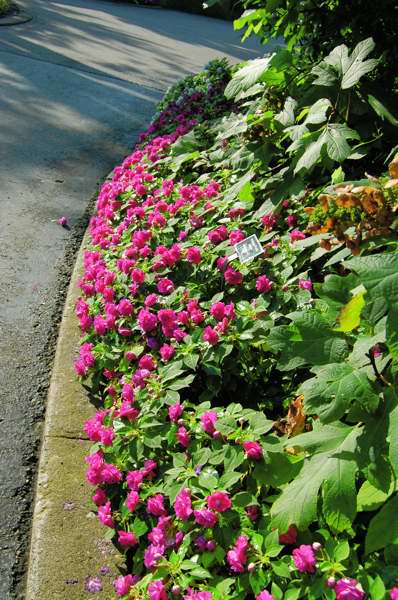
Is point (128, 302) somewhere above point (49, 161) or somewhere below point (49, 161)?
above

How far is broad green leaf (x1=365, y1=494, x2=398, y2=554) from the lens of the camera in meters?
1.51

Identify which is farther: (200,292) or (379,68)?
(379,68)

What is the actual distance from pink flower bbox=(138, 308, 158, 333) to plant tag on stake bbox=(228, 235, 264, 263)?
17.1 inches

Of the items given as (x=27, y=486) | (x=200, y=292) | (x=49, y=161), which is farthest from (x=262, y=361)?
(x=49, y=161)

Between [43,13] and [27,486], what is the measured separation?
1609cm

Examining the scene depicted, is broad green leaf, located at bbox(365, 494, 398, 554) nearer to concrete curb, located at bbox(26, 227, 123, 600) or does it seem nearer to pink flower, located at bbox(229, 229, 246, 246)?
concrete curb, located at bbox(26, 227, 123, 600)

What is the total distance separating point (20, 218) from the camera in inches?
194

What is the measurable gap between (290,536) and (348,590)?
0.25m

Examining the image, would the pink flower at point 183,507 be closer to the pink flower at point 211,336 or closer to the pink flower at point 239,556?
the pink flower at point 239,556

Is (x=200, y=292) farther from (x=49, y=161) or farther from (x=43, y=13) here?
(x=43, y=13)

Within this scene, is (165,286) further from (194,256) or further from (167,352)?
(167,352)

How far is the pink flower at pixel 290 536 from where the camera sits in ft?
5.84

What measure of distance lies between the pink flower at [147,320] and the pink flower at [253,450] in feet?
3.02

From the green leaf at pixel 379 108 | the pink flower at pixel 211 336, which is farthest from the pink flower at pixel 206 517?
the green leaf at pixel 379 108
